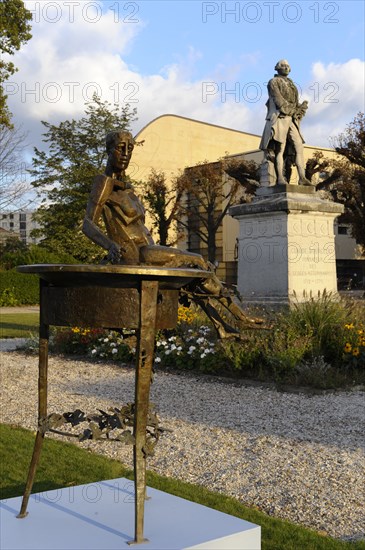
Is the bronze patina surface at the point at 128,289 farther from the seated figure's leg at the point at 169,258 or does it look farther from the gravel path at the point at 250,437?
the gravel path at the point at 250,437

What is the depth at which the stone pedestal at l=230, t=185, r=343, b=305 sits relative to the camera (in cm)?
1138

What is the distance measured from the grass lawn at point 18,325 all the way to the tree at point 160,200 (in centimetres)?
1302

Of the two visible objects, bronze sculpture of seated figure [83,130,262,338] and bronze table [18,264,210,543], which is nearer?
bronze table [18,264,210,543]

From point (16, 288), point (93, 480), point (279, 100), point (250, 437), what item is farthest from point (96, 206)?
point (16, 288)

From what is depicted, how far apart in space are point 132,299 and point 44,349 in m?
0.76

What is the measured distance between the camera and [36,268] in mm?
3014

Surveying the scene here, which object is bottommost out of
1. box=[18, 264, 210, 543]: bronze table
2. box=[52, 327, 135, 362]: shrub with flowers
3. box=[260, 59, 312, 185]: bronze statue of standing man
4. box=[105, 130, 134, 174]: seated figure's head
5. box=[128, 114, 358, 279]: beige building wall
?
box=[52, 327, 135, 362]: shrub with flowers

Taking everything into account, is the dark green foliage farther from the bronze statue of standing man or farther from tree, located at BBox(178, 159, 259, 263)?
the bronze statue of standing man

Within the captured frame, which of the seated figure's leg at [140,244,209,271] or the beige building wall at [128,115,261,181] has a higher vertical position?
the beige building wall at [128,115,261,181]

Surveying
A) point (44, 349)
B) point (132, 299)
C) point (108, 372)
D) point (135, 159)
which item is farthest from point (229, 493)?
point (135, 159)

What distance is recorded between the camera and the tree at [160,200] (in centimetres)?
3472

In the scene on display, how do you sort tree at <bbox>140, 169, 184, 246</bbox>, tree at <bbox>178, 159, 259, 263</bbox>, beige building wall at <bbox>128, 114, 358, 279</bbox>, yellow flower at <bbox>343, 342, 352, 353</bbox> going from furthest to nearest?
beige building wall at <bbox>128, 114, 358, 279</bbox> → tree at <bbox>178, 159, 259, 263</bbox> → tree at <bbox>140, 169, 184, 246</bbox> → yellow flower at <bbox>343, 342, 352, 353</bbox>

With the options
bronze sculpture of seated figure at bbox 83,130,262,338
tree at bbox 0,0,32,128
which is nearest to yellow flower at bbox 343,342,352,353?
bronze sculpture of seated figure at bbox 83,130,262,338

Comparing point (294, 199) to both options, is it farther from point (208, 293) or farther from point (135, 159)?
point (135, 159)
